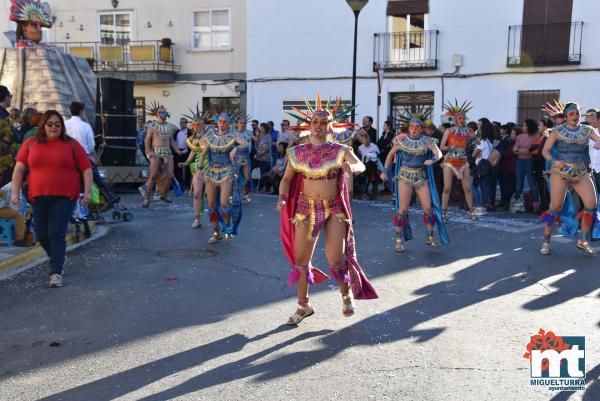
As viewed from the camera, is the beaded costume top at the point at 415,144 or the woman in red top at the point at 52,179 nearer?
the woman in red top at the point at 52,179

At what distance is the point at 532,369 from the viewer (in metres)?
4.74

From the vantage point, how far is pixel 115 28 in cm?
2583

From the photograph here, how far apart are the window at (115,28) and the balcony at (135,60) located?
334 millimetres

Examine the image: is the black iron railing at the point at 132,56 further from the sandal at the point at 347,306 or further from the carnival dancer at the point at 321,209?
the sandal at the point at 347,306

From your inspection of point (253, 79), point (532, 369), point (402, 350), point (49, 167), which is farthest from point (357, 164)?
point (253, 79)

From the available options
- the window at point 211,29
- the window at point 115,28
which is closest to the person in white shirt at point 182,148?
the window at point 211,29

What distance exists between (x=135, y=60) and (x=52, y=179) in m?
19.3

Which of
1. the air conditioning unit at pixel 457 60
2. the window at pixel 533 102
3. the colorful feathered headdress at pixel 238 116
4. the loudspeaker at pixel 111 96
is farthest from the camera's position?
the air conditioning unit at pixel 457 60

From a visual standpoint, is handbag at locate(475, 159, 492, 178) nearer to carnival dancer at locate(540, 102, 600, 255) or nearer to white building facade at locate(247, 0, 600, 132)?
white building facade at locate(247, 0, 600, 132)

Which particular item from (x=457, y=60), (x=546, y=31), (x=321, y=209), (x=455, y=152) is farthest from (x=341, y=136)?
(x=546, y=31)

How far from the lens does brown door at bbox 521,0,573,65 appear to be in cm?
1984

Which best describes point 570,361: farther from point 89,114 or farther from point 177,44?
point 177,44

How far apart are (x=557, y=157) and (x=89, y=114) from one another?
A: 11.4 m

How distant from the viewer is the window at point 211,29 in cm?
2494
